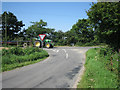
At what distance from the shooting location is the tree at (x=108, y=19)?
34.5 feet

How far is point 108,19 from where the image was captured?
10.7 meters

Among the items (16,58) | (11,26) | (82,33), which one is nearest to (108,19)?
(16,58)

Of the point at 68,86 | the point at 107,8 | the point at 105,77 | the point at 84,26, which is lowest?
the point at 68,86

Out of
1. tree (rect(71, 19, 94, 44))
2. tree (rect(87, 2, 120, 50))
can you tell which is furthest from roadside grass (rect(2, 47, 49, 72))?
tree (rect(71, 19, 94, 44))

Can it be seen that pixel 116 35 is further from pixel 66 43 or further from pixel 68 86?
pixel 66 43

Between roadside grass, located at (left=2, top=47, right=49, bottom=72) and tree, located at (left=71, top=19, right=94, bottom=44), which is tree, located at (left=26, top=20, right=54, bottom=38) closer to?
tree, located at (left=71, top=19, right=94, bottom=44)

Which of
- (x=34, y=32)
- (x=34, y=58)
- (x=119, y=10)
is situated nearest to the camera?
(x=119, y=10)

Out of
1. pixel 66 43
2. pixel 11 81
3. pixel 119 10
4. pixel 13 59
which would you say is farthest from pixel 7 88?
pixel 66 43

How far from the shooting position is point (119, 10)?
10594mm

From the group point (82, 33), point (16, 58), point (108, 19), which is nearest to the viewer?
point (108, 19)

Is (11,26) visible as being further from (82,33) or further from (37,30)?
(82,33)

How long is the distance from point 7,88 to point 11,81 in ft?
3.04

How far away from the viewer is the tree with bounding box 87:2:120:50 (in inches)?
414

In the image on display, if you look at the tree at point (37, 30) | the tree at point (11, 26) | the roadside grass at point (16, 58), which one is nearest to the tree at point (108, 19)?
the roadside grass at point (16, 58)
